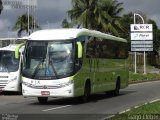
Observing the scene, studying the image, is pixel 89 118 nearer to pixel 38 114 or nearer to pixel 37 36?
pixel 38 114

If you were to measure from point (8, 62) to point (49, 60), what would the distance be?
758 cm

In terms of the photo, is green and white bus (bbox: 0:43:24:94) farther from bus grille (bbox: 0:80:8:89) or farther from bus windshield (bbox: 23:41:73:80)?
bus windshield (bbox: 23:41:73:80)

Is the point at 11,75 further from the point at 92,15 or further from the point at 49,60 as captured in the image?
the point at 92,15

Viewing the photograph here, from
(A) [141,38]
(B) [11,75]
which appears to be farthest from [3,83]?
(A) [141,38]

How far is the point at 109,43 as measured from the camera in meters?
25.7

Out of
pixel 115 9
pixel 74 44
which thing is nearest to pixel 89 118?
pixel 74 44

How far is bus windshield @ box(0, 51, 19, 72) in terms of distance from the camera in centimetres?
2731

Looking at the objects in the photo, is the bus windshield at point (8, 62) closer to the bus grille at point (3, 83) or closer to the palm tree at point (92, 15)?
the bus grille at point (3, 83)

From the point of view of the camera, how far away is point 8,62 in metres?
27.6

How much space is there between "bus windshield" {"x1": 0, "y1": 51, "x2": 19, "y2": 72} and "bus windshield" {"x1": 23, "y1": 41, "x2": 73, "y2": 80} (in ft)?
21.6

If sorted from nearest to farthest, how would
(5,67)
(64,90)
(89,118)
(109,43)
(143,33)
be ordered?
(89,118) < (64,90) < (109,43) < (5,67) < (143,33)

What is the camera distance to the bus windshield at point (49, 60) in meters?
20.3

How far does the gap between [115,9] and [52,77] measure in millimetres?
50813

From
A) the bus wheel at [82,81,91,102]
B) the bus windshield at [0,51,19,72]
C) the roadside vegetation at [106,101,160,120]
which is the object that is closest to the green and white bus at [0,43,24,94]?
the bus windshield at [0,51,19,72]
